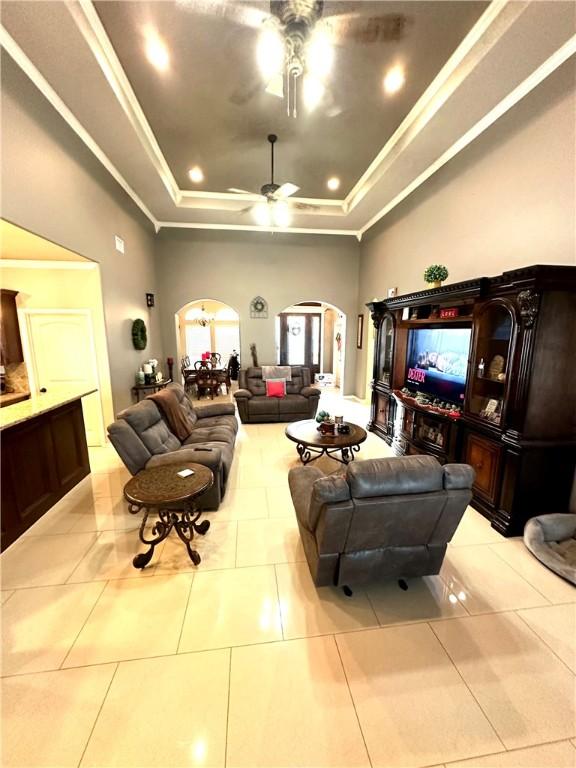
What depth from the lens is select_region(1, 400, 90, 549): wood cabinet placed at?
236cm

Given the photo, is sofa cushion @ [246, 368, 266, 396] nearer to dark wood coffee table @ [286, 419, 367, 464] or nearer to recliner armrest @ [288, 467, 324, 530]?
dark wood coffee table @ [286, 419, 367, 464]

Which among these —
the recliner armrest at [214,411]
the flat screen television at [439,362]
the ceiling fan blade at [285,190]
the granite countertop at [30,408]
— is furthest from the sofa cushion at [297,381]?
the granite countertop at [30,408]

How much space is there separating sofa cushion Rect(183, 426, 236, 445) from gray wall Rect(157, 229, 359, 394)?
369 cm

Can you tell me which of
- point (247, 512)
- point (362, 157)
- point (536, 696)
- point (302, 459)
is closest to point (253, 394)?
point (302, 459)

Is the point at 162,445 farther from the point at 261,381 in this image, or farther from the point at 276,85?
the point at 276,85

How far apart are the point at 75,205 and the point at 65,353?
1867 mm

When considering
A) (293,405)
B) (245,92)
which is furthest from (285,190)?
(293,405)

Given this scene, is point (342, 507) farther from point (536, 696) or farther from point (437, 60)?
point (437, 60)

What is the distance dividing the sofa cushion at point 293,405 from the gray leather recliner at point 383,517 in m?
3.50

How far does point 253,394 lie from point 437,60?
476 cm

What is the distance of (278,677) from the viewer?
1488mm

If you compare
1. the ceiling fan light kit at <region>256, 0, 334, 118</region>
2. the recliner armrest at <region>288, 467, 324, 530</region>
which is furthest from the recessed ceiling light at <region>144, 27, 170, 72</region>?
the recliner armrest at <region>288, 467, 324, 530</region>

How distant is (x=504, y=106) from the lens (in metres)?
2.85

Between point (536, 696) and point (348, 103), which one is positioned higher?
point (348, 103)
